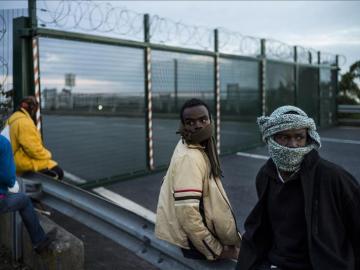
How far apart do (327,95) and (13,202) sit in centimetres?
1381

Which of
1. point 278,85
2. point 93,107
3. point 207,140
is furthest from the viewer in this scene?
point 278,85

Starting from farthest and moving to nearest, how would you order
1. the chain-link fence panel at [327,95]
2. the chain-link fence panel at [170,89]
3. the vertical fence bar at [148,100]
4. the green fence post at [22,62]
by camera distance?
the chain-link fence panel at [327,95] → the chain-link fence panel at [170,89] → the vertical fence bar at [148,100] → the green fence post at [22,62]

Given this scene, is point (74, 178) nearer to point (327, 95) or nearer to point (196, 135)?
point (196, 135)

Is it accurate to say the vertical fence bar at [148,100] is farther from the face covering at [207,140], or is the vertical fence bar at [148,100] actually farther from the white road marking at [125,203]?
the face covering at [207,140]

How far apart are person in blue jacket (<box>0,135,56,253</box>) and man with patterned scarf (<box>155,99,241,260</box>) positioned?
1.69m

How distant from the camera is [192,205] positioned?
2.58 m

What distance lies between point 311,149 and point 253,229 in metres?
0.53

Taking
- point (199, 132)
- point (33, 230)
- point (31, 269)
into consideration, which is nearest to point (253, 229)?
point (199, 132)

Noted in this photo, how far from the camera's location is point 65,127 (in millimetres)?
7102

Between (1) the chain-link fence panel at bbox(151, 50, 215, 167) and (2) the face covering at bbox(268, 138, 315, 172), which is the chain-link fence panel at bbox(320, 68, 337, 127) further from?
(2) the face covering at bbox(268, 138, 315, 172)

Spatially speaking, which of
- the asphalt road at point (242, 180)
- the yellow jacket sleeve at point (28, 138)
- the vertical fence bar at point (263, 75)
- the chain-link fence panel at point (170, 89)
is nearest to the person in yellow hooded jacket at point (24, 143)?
the yellow jacket sleeve at point (28, 138)

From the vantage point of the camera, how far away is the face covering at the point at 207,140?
2.85 meters

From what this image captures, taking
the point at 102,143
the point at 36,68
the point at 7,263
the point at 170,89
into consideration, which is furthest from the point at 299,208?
the point at 170,89

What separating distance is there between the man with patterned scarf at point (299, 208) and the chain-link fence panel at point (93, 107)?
516 centimetres
